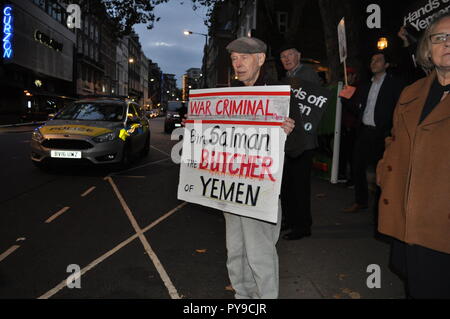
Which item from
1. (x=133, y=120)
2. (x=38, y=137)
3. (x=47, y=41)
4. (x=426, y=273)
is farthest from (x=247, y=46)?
(x=47, y=41)

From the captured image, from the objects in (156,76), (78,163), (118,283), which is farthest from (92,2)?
(156,76)

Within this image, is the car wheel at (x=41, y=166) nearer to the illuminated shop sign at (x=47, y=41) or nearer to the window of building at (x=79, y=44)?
the illuminated shop sign at (x=47, y=41)

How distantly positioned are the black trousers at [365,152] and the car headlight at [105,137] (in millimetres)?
5485

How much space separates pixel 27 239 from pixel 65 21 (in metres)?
51.8

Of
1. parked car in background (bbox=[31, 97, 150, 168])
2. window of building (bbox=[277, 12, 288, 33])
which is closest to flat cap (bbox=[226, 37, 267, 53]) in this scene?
parked car in background (bbox=[31, 97, 150, 168])

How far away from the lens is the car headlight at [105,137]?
8.69 m

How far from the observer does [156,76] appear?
169 m

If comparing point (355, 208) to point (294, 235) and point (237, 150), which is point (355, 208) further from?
point (237, 150)

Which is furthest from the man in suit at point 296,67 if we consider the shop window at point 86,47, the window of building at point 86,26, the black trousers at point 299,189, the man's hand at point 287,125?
the shop window at point 86,47

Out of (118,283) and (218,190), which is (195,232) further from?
(218,190)

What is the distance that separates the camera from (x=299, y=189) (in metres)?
4.52

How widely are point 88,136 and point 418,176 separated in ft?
25.2

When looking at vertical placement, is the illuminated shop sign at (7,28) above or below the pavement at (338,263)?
above

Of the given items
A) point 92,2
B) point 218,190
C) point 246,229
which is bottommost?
point 246,229
